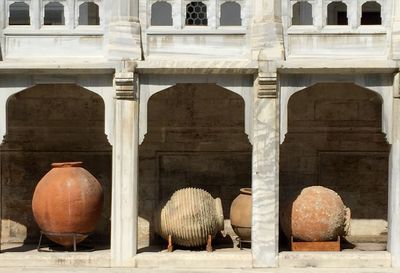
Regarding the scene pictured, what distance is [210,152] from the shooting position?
48.5 feet

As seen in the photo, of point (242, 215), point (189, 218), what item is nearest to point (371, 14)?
point (242, 215)

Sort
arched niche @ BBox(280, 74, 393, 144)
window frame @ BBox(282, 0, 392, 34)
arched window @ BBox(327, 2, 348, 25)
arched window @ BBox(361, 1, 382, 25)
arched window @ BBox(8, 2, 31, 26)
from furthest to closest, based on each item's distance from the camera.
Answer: arched window @ BBox(361, 1, 382, 25) < arched window @ BBox(327, 2, 348, 25) < arched window @ BBox(8, 2, 31, 26) < window frame @ BBox(282, 0, 392, 34) < arched niche @ BBox(280, 74, 393, 144)

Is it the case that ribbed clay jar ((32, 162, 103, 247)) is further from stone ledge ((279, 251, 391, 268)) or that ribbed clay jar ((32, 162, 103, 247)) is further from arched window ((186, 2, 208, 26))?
arched window ((186, 2, 208, 26))

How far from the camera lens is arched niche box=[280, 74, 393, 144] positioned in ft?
40.8

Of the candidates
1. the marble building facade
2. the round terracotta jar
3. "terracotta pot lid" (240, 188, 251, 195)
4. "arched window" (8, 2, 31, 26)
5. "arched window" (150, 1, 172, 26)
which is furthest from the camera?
"arched window" (150, 1, 172, 26)

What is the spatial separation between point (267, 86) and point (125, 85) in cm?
213

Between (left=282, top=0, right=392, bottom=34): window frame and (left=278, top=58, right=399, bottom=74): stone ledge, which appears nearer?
(left=278, top=58, right=399, bottom=74): stone ledge

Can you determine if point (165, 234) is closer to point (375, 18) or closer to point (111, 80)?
point (111, 80)

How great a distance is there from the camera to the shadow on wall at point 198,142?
14719 millimetres

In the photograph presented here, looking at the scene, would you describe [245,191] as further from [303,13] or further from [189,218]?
[303,13]

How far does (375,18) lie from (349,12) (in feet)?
11.3

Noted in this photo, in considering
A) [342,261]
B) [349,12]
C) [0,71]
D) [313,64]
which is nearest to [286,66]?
[313,64]

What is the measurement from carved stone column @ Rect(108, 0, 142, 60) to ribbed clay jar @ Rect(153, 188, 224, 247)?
8.31 feet

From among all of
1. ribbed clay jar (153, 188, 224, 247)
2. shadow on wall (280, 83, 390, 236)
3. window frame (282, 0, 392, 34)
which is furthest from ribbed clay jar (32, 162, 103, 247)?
window frame (282, 0, 392, 34)
